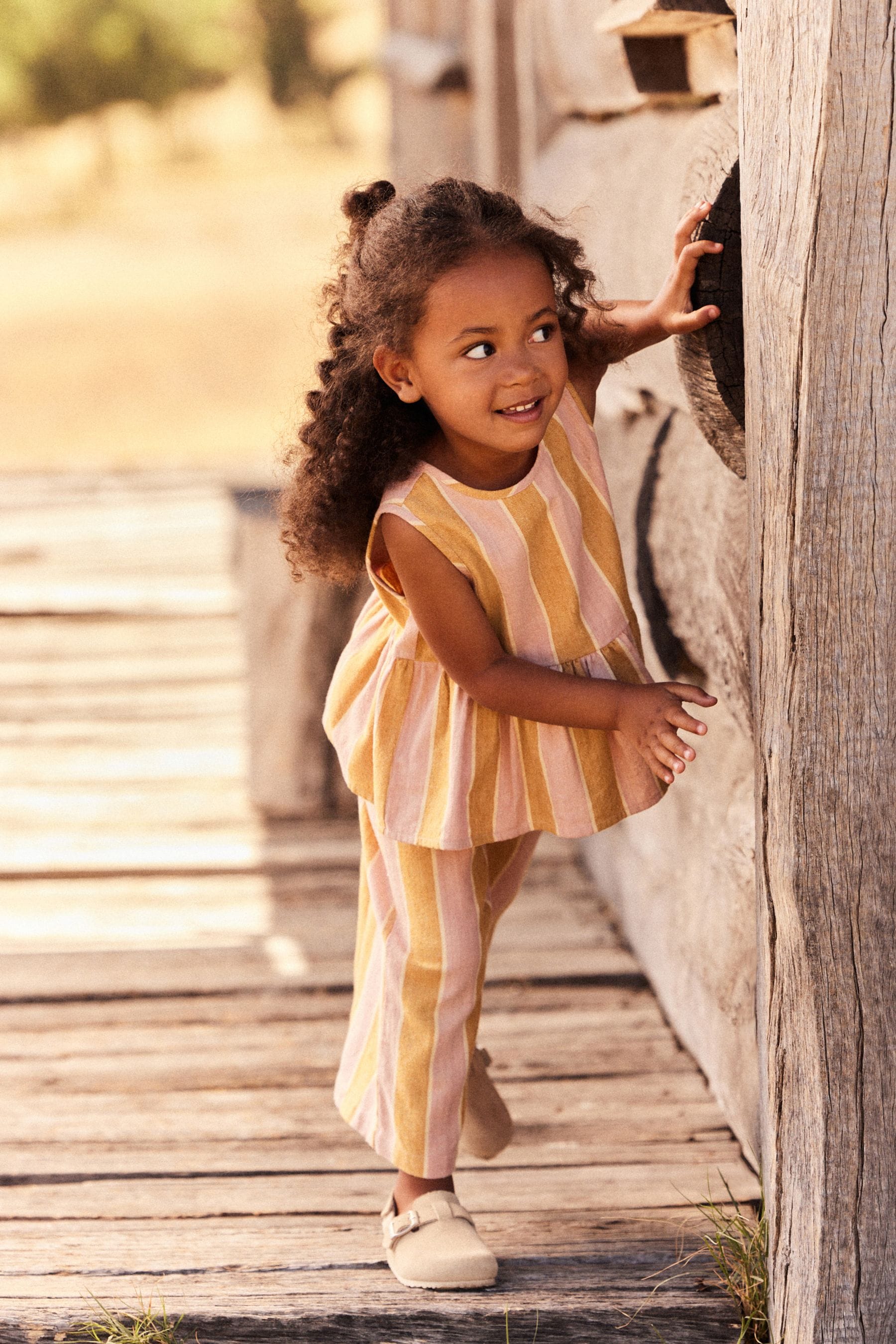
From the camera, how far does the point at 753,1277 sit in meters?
1.86

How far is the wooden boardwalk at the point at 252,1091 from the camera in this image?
191 centimetres

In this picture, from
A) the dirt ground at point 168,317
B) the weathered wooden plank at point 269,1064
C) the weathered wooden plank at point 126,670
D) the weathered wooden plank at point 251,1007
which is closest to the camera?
the weathered wooden plank at point 269,1064

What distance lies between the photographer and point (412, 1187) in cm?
200

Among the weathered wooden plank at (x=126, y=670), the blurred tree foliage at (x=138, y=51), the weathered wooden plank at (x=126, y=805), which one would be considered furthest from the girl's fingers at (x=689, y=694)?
the blurred tree foliage at (x=138, y=51)

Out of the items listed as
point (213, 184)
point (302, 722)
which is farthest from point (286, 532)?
point (213, 184)

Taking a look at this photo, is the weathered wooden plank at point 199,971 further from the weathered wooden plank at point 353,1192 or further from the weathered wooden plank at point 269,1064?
the weathered wooden plank at point 353,1192

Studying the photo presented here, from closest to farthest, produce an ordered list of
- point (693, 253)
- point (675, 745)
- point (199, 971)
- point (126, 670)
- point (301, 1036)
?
point (675, 745) → point (693, 253) → point (301, 1036) → point (199, 971) → point (126, 670)

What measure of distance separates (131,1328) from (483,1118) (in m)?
0.55

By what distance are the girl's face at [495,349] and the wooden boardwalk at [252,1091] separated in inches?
42.2

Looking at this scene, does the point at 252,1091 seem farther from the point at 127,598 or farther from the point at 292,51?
the point at 292,51

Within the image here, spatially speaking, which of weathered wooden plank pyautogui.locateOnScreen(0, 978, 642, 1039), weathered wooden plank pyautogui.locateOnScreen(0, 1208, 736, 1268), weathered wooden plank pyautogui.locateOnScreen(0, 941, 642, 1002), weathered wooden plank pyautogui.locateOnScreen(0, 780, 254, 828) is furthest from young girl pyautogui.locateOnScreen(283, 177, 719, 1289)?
weathered wooden plank pyautogui.locateOnScreen(0, 780, 254, 828)

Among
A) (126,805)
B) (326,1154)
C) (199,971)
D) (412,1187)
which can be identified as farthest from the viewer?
(126,805)

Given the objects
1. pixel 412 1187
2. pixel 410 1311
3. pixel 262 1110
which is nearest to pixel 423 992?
pixel 412 1187

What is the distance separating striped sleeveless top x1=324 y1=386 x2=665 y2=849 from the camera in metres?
1.83
